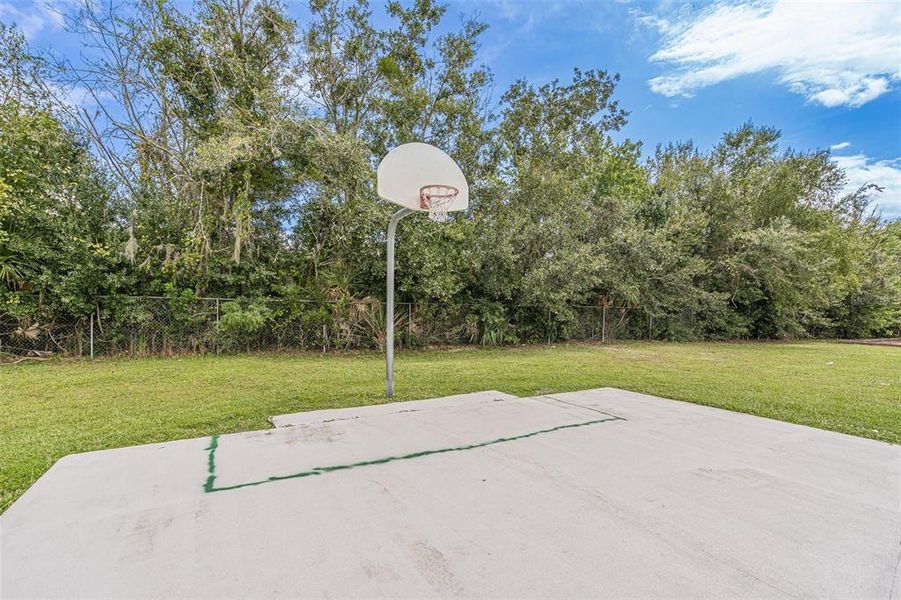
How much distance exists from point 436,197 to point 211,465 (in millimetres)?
3529

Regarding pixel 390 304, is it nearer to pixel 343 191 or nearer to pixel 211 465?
pixel 211 465

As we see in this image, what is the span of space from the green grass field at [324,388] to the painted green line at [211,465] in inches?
17.4

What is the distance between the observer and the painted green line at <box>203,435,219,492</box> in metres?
2.28

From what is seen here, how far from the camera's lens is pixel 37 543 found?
1.74 m

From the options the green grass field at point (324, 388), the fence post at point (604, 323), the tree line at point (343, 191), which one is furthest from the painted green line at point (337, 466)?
the fence post at point (604, 323)

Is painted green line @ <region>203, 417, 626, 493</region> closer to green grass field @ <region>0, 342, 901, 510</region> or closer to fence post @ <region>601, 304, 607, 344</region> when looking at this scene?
green grass field @ <region>0, 342, 901, 510</region>

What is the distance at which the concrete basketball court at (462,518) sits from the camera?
155 cm

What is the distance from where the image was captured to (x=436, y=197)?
4910 millimetres

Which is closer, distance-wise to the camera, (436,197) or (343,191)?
(436,197)

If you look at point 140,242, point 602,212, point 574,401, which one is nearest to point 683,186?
point 602,212

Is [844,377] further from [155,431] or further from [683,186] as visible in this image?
[155,431]

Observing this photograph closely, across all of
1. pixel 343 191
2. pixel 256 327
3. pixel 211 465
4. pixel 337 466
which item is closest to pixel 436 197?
pixel 337 466

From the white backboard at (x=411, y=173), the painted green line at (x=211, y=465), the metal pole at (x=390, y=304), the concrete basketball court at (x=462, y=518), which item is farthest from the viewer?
the white backboard at (x=411, y=173)

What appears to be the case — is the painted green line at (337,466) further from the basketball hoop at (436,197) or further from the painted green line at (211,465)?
the basketball hoop at (436,197)
